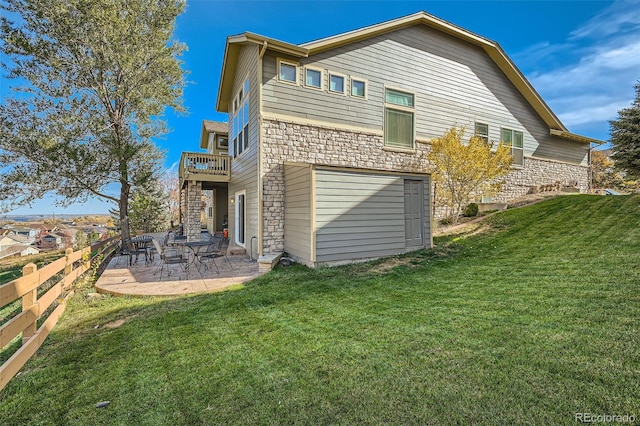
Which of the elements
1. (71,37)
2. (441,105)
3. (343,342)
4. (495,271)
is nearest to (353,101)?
(441,105)

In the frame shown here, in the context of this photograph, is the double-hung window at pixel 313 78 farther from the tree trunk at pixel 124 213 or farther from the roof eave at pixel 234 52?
the tree trunk at pixel 124 213

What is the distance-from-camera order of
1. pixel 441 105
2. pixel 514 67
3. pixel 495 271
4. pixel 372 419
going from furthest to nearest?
1. pixel 514 67
2. pixel 441 105
3. pixel 495 271
4. pixel 372 419

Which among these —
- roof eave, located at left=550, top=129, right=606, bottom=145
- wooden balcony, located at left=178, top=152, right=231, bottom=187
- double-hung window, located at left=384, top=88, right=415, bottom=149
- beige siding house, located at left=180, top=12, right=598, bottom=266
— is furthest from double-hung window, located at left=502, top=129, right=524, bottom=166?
wooden balcony, located at left=178, top=152, right=231, bottom=187

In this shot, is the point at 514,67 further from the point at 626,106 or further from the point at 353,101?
the point at 353,101

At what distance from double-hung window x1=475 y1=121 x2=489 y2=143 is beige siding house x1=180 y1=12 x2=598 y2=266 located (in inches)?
3.2

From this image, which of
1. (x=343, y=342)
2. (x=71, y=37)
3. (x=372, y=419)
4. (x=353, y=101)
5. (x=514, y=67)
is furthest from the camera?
(x=514, y=67)

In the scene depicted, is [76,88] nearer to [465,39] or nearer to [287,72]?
[287,72]

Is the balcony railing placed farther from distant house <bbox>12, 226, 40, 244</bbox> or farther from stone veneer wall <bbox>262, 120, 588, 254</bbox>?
distant house <bbox>12, 226, 40, 244</bbox>

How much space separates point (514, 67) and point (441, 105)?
487 cm

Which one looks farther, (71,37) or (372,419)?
(71,37)

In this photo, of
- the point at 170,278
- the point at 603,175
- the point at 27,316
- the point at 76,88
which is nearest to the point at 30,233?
the point at 76,88

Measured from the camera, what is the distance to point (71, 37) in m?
9.23

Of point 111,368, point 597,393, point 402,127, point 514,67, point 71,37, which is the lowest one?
point 111,368

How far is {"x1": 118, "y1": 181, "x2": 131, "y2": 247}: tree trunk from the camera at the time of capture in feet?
35.4
